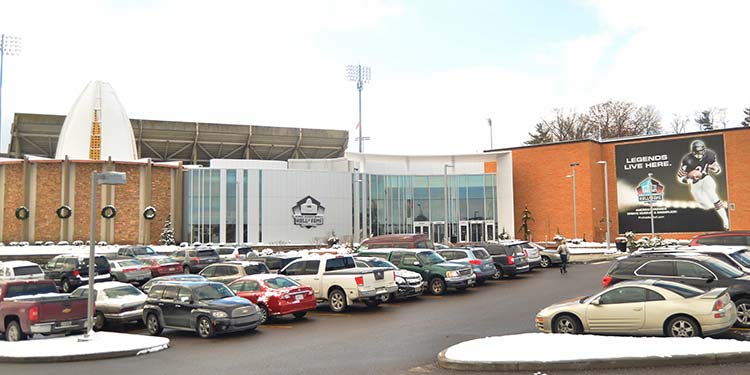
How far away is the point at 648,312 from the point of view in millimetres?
12281

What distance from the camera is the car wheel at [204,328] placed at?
52.3 feet

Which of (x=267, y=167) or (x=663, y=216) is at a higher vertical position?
(x=267, y=167)

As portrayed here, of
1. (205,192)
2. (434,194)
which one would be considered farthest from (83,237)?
(434,194)

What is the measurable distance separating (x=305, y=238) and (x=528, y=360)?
48.1 meters

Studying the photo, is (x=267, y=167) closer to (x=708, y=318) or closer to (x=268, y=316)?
(x=268, y=316)

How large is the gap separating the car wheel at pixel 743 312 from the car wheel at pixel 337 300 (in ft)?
34.9

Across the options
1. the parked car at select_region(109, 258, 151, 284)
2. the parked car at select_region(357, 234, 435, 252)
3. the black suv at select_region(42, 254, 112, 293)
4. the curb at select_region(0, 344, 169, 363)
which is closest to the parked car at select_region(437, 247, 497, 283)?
the parked car at select_region(357, 234, 435, 252)

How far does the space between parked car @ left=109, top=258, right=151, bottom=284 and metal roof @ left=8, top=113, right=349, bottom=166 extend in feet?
206

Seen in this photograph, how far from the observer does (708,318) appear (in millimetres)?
11648

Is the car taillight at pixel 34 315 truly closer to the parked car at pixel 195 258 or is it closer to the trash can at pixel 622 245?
the parked car at pixel 195 258

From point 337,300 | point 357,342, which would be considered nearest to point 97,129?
point 337,300

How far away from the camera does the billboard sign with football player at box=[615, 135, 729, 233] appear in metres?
52.3

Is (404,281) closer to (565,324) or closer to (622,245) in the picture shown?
(565,324)

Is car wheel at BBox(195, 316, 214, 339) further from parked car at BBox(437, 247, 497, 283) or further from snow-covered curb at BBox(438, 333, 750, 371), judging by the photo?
parked car at BBox(437, 247, 497, 283)
